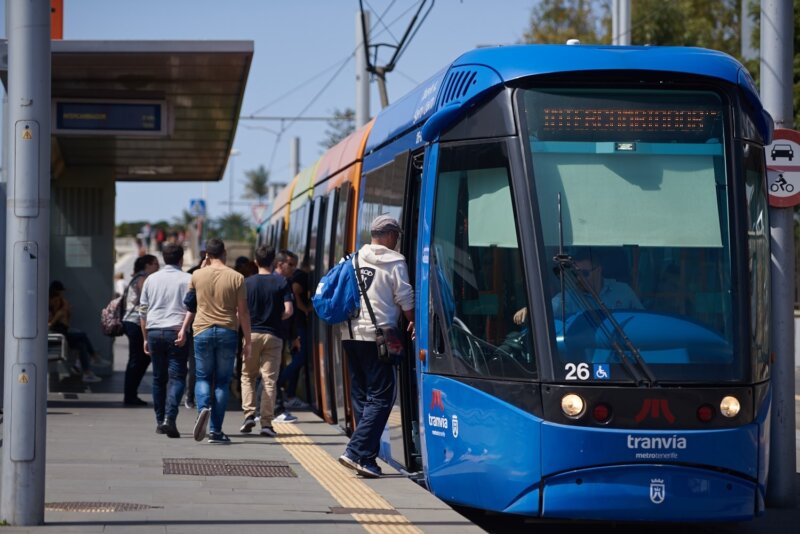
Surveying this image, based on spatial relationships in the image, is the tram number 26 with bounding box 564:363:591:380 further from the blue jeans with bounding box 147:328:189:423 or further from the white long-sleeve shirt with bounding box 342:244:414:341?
the blue jeans with bounding box 147:328:189:423

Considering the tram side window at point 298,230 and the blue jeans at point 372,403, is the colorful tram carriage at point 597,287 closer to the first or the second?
the blue jeans at point 372,403

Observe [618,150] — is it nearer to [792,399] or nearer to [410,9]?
[792,399]

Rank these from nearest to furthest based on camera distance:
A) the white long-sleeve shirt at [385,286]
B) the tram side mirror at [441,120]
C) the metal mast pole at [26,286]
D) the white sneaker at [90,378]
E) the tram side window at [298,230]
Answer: the metal mast pole at [26,286] < the tram side mirror at [441,120] < the white long-sleeve shirt at [385,286] < the tram side window at [298,230] < the white sneaker at [90,378]

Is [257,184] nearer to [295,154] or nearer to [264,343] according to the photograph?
[295,154]

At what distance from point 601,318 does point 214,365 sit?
4.79m

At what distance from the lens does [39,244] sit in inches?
277

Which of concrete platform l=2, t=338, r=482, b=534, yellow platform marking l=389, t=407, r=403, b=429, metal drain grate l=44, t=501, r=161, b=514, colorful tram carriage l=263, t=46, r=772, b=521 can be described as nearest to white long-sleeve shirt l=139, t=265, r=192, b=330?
concrete platform l=2, t=338, r=482, b=534

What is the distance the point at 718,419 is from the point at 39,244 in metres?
3.84

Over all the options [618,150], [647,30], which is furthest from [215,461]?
[647,30]

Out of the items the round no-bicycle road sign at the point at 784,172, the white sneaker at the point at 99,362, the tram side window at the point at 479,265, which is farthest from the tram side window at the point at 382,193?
the white sneaker at the point at 99,362

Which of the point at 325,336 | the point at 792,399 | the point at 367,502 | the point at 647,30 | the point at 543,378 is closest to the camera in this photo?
the point at 543,378

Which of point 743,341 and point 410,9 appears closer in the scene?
point 743,341

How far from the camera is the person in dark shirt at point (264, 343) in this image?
12539 mm

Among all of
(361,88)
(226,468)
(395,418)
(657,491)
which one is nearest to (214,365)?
(226,468)
